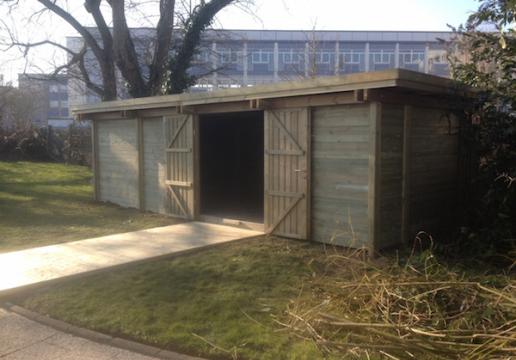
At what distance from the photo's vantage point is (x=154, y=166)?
11.0 meters

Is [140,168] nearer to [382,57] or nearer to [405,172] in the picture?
[405,172]

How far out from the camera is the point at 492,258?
6605 mm

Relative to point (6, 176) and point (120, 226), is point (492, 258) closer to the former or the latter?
point (120, 226)

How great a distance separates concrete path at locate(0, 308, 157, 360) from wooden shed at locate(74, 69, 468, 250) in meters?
3.45

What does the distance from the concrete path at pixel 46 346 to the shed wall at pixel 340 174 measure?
3.64 metres

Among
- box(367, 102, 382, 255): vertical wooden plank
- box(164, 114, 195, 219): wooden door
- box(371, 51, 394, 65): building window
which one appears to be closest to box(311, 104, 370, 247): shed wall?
box(367, 102, 382, 255): vertical wooden plank

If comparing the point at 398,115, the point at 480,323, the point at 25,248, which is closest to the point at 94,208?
the point at 25,248

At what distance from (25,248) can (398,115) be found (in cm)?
604

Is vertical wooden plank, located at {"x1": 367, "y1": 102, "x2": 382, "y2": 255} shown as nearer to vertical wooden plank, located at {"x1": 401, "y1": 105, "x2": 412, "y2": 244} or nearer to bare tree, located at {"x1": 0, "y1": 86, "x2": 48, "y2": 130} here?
vertical wooden plank, located at {"x1": 401, "y1": 105, "x2": 412, "y2": 244}

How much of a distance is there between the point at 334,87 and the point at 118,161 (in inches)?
273

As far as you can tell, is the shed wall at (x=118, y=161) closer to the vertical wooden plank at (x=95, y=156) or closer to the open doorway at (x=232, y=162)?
the vertical wooden plank at (x=95, y=156)

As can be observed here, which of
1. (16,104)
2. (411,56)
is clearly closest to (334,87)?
(16,104)

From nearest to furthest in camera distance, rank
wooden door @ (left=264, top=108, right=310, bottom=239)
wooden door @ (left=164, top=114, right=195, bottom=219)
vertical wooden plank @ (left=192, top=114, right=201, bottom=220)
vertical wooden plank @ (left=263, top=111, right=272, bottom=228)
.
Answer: wooden door @ (left=264, top=108, right=310, bottom=239)
vertical wooden plank @ (left=263, top=111, right=272, bottom=228)
vertical wooden plank @ (left=192, top=114, right=201, bottom=220)
wooden door @ (left=164, top=114, right=195, bottom=219)

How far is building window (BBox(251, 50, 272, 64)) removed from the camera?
55.7m
